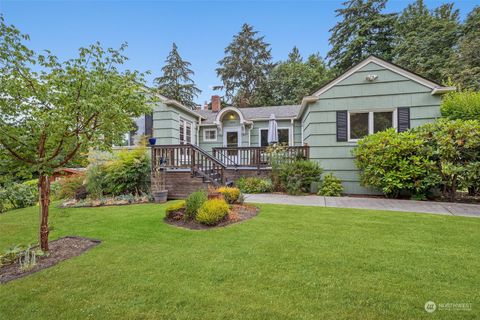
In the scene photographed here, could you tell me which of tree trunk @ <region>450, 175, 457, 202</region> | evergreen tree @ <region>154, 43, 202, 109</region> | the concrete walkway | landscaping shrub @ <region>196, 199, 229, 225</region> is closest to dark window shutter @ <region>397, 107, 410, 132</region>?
tree trunk @ <region>450, 175, 457, 202</region>

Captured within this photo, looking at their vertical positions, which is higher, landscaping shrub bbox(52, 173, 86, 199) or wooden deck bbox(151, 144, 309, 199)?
wooden deck bbox(151, 144, 309, 199)

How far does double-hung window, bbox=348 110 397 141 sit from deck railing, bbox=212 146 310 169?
1837mm

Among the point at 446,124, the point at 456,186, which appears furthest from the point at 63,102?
the point at 456,186

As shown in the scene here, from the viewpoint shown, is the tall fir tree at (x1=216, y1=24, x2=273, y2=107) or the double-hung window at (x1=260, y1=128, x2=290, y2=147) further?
the tall fir tree at (x1=216, y1=24, x2=273, y2=107)

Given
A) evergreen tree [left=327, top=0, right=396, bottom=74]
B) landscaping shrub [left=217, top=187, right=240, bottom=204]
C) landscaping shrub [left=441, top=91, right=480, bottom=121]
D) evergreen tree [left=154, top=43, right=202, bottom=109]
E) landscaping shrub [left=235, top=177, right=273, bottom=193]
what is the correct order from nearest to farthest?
landscaping shrub [left=217, top=187, right=240, bottom=204] → landscaping shrub [left=441, top=91, right=480, bottom=121] → landscaping shrub [left=235, top=177, right=273, bottom=193] → evergreen tree [left=327, top=0, right=396, bottom=74] → evergreen tree [left=154, top=43, right=202, bottom=109]

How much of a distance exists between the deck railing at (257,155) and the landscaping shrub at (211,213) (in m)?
4.60

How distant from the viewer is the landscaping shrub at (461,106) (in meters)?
7.18

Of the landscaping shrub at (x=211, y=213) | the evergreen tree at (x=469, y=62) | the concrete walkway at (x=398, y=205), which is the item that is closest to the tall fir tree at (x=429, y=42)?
the evergreen tree at (x=469, y=62)

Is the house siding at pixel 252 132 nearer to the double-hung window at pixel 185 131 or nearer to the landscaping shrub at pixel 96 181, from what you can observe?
the double-hung window at pixel 185 131

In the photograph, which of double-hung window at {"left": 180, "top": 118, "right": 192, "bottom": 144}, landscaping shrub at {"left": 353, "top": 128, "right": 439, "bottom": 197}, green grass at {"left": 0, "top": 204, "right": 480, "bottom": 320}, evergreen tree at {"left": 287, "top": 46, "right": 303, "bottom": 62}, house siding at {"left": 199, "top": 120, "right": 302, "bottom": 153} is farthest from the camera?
evergreen tree at {"left": 287, "top": 46, "right": 303, "bottom": 62}

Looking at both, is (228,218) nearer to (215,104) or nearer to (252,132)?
(252,132)

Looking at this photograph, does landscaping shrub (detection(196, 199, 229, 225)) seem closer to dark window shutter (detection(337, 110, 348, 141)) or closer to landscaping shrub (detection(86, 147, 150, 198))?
landscaping shrub (detection(86, 147, 150, 198))

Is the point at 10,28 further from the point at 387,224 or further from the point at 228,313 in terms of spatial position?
the point at 387,224

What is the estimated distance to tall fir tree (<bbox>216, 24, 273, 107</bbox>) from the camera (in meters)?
29.0
